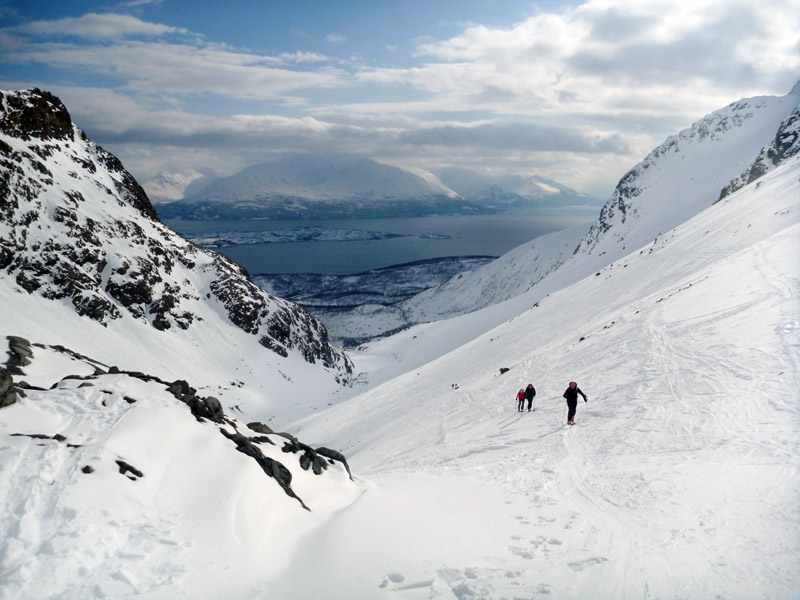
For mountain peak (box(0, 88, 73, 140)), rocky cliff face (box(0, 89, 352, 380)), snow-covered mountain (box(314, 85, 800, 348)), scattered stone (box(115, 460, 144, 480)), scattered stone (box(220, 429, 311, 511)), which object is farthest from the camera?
snow-covered mountain (box(314, 85, 800, 348))

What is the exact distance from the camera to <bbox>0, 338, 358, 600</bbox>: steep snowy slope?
21.3 feet

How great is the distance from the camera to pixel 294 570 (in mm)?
7336

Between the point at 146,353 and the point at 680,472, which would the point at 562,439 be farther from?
the point at 146,353

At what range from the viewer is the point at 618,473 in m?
10.2

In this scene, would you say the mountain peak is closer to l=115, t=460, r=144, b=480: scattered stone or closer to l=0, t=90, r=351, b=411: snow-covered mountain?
l=0, t=90, r=351, b=411: snow-covered mountain

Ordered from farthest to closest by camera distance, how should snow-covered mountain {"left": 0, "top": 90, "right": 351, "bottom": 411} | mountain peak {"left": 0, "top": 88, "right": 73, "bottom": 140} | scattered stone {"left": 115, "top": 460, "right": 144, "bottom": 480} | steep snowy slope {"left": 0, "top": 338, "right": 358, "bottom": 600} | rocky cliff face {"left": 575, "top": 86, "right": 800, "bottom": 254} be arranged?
rocky cliff face {"left": 575, "top": 86, "right": 800, "bottom": 254}, mountain peak {"left": 0, "top": 88, "right": 73, "bottom": 140}, snow-covered mountain {"left": 0, "top": 90, "right": 351, "bottom": 411}, scattered stone {"left": 115, "top": 460, "right": 144, "bottom": 480}, steep snowy slope {"left": 0, "top": 338, "right": 358, "bottom": 600}

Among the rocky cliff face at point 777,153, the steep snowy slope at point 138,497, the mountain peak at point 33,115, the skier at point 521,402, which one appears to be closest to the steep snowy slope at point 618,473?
the skier at point 521,402

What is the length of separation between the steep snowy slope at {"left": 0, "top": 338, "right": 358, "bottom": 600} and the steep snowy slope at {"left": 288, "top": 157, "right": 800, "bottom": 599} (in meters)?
Result: 0.99

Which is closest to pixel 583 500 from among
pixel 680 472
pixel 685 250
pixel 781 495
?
pixel 680 472

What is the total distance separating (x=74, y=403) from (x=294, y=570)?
7.22m

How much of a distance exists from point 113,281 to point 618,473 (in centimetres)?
6668

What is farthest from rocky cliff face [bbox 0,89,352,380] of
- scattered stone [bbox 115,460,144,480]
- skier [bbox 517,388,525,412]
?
skier [bbox 517,388,525,412]

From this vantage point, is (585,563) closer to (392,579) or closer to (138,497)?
(392,579)

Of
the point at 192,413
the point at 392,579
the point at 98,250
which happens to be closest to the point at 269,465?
the point at 192,413
